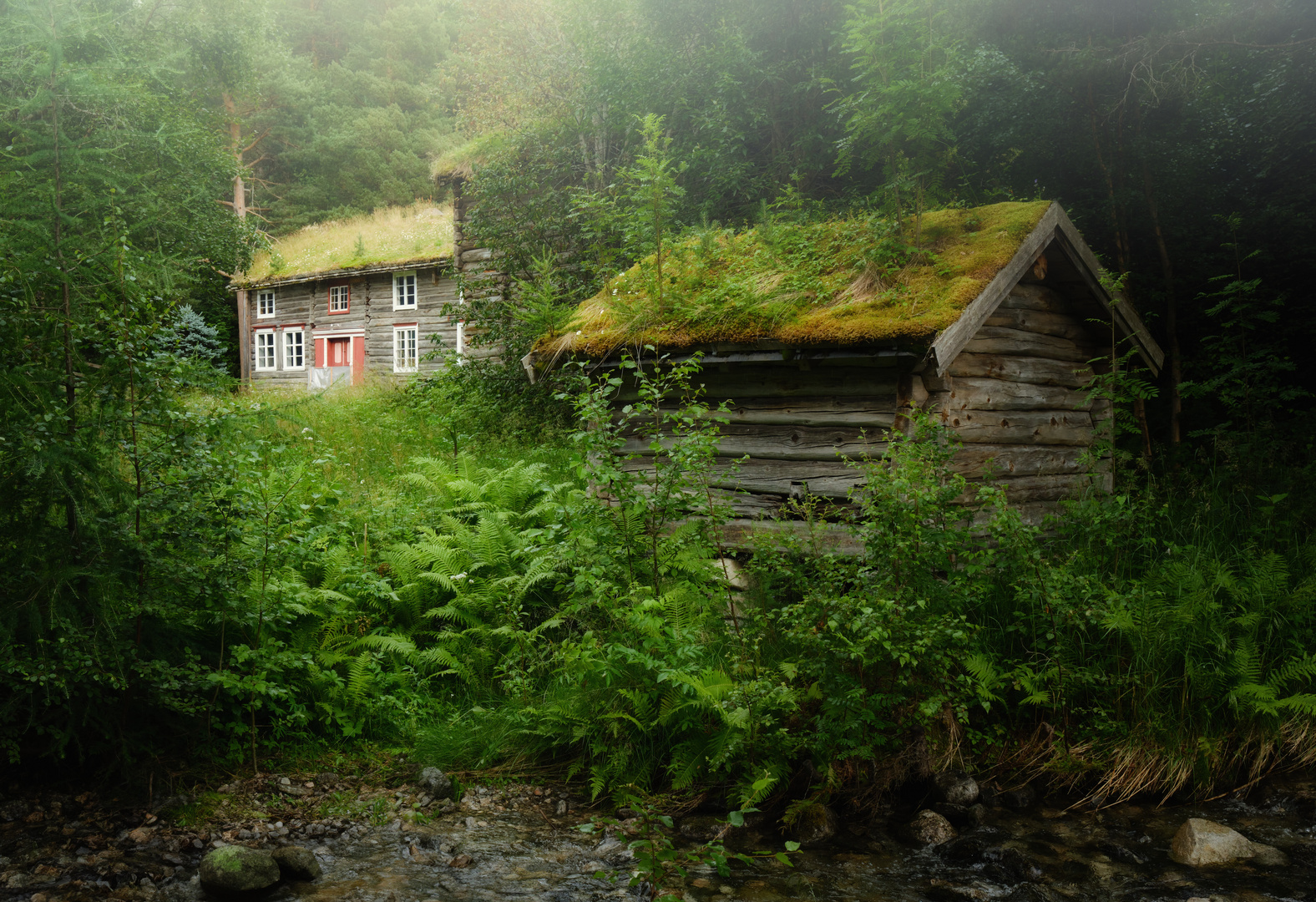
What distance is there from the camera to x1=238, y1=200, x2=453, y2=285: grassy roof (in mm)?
23703

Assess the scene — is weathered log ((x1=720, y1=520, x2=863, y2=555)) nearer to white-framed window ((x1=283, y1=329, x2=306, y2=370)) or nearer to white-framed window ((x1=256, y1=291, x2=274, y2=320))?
white-framed window ((x1=283, y1=329, x2=306, y2=370))

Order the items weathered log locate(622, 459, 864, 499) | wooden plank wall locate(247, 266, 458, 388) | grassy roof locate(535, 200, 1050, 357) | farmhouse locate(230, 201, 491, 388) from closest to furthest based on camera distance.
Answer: grassy roof locate(535, 200, 1050, 357) → weathered log locate(622, 459, 864, 499) → wooden plank wall locate(247, 266, 458, 388) → farmhouse locate(230, 201, 491, 388)

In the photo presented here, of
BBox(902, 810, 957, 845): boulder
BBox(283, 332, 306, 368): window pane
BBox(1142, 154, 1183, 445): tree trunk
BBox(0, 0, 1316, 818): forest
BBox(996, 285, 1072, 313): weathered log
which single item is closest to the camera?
BBox(0, 0, 1316, 818): forest

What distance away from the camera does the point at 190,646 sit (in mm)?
4641

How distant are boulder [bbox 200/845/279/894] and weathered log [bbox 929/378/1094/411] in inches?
194

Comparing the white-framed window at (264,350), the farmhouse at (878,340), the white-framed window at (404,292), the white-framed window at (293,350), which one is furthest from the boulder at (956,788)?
the white-framed window at (264,350)

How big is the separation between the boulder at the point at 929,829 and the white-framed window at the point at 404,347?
21912mm

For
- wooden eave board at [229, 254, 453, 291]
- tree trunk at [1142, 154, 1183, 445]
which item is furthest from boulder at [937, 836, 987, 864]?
wooden eave board at [229, 254, 453, 291]

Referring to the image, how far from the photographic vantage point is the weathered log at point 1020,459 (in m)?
6.38

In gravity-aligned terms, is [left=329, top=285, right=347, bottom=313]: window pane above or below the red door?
above

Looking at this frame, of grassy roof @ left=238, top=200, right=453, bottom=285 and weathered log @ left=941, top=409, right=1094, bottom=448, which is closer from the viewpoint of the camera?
weathered log @ left=941, top=409, right=1094, bottom=448

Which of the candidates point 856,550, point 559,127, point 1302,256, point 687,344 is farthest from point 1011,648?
point 559,127

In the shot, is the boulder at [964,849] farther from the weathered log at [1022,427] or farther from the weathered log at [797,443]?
the weathered log at [1022,427]

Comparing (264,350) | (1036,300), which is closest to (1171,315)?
(1036,300)
